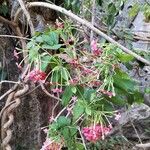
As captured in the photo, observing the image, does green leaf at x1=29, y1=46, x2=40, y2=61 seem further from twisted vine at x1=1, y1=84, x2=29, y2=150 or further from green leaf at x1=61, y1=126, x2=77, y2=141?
twisted vine at x1=1, y1=84, x2=29, y2=150

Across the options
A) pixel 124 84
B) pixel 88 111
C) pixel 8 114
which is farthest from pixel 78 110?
pixel 8 114

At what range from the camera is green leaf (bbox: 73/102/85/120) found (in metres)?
0.97

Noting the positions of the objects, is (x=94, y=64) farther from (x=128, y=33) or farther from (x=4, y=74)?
(x=4, y=74)

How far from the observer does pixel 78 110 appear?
98 cm

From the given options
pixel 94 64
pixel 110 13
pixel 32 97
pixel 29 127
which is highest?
pixel 110 13

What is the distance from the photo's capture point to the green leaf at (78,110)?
972 millimetres

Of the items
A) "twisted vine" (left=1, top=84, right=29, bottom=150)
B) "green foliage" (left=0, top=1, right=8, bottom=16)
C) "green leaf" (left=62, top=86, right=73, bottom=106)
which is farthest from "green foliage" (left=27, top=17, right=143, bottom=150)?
"green foliage" (left=0, top=1, right=8, bottom=16)

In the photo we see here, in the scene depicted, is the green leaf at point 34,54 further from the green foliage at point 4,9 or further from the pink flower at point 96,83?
the green foliage at point 4,9

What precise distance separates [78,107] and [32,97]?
1.06 meters

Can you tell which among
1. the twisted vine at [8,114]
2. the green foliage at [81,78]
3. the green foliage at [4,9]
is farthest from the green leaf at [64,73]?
the green foliage at [4,9]

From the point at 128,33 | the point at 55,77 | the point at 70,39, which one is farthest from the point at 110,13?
the point at 55,77

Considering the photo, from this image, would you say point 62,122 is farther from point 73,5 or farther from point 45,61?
point 73,5

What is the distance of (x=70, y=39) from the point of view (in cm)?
108

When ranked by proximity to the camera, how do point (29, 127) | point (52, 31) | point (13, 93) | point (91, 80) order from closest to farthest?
point (91, 80), point (52, 31), point (13, 93), point (29, 127)
